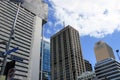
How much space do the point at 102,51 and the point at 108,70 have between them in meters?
52.7

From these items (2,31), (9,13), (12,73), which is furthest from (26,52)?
(12,73)

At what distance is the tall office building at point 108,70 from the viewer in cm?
13139

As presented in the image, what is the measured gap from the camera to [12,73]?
12023 mm

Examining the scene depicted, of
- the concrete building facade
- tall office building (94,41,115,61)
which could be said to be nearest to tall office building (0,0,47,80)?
A: the concrete building facade

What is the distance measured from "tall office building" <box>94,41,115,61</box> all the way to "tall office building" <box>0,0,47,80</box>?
10300 cm

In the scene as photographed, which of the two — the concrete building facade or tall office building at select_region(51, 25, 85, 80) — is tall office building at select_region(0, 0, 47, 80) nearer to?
the concrete building facade

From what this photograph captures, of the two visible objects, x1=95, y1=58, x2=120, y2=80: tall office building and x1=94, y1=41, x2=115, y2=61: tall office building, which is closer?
x1=95, y1=58, x2=120, y2=80: tall office building

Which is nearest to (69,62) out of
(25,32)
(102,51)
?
(102,51)

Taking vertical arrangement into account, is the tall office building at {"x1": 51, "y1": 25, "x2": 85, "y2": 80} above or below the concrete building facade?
above

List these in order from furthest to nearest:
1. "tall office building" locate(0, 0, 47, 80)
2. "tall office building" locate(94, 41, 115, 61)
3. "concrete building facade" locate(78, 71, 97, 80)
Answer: "tall office building" locate(94, 41, 115, 61) → "concrete building facade" locate(78, 71, 97, 80) → "tall office building" locate(0, 0, 47, 80)

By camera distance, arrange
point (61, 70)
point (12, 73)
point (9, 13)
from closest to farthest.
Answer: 1. point (12, 73)
2. point (9, 13)
3. point (61, 70)

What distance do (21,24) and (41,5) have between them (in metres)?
26.4

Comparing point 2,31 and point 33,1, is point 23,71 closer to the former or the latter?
point 2,31

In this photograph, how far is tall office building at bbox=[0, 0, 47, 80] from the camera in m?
72.5
